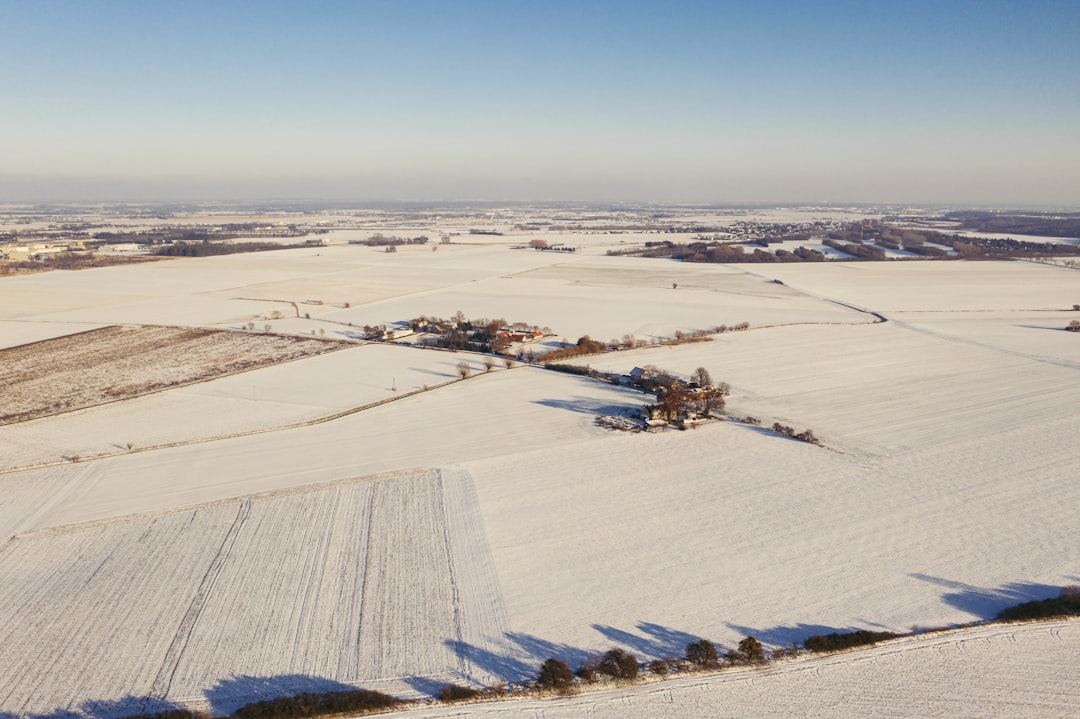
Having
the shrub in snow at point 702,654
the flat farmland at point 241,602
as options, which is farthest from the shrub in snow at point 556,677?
the shrub in snow at point 702,654

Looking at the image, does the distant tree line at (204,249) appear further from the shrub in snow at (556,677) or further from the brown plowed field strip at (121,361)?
the shrub in snow at (556,677)

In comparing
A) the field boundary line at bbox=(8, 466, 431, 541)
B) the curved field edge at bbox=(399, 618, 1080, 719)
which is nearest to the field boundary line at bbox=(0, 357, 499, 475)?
the field boundary line at bbox=(8, 466, 431, 541)

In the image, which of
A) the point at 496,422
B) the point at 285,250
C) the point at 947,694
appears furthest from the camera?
the point at 285,250

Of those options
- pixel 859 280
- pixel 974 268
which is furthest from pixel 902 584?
pixel 974 268

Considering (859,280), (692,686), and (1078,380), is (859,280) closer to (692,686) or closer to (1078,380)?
(1078,380)

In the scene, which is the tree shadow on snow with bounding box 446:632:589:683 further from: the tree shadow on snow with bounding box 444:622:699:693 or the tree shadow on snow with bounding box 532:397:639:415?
the tree shadow on snow with bounding box 532:397:639:415

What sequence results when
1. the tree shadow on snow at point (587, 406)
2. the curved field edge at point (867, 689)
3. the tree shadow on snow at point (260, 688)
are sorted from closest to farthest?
the curved field edge at point (867, 689), the tree shadow on snow at point (260, 688), the tree shadow on snow at point (587, 406)
